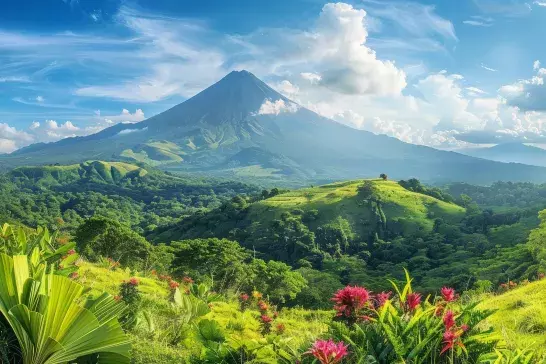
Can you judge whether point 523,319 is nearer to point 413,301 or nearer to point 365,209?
point 413,301

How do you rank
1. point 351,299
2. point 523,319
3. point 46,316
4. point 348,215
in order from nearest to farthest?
point 46,316
point 351,299
point 523,319
point 348,215

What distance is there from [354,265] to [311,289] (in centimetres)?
3463

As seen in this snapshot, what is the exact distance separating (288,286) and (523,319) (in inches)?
1273

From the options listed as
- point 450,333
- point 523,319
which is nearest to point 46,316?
point 450,333

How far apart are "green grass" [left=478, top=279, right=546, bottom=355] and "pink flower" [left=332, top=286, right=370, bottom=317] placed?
7.41 feet

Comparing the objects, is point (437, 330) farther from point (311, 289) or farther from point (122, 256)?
point (311, 289)

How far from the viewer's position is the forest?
14.5ft

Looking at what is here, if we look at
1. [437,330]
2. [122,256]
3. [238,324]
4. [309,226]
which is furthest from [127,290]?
[309,226]

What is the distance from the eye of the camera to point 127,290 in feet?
31.3

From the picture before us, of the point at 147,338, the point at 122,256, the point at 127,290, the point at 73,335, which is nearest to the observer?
the point at 73,335

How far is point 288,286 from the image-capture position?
3962 cm

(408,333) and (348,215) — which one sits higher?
(408,333)

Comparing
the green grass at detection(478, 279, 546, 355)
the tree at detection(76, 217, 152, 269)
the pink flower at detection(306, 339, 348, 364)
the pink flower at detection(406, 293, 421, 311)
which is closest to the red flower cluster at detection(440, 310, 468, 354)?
the pink flower at detection(406, 293, 421, 311)

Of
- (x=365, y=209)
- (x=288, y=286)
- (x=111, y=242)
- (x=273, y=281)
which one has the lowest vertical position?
(x=288, y=286)
